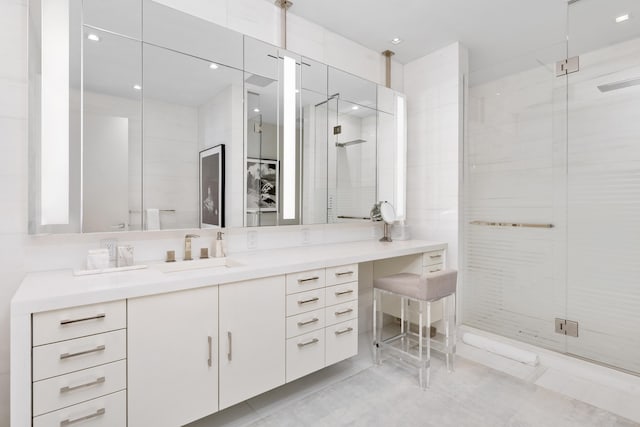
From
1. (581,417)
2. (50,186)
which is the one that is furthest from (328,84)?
(581,417)

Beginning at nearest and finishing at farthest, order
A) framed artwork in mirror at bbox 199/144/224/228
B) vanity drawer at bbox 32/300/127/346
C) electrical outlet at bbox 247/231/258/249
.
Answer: vanity drawer at bbox 32/300/127/346
framed artwork in mirror at bbox 199/144/224/228
electrical outlet at bbox 247/231/258/249

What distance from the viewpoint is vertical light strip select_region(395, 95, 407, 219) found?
317 centimetres

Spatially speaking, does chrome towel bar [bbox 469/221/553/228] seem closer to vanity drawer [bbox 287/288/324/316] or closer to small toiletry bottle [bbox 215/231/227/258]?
vanity drawer [bbox 287/288/324/316]

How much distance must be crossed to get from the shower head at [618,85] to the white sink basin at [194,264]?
2.66 m

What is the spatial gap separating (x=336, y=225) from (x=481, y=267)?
4.53ft

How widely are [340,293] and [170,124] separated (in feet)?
4.69

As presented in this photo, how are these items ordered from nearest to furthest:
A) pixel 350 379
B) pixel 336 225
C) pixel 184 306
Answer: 1. pixel 184 306
2. pixel 350 379
3. pixel 336 225

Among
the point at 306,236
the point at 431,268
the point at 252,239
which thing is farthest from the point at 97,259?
the point at 431,268

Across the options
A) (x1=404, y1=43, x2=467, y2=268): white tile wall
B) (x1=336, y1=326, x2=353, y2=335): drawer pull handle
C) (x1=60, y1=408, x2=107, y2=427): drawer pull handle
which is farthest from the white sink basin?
(x1=404, y1=43, x2=467, y2=268): white tile wall

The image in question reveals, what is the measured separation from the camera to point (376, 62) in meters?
3.10

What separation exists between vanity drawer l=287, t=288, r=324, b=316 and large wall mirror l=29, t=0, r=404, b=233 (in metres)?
0.61

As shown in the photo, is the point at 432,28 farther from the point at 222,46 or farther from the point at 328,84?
the point at 222,46

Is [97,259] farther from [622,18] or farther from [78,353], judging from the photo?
[622,18]

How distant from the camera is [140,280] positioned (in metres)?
1.40
